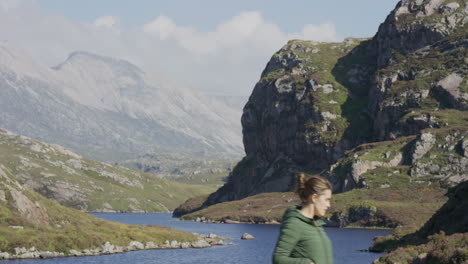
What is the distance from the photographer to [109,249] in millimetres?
138375

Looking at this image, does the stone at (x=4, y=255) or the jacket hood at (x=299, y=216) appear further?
the stone at (x=4, y=255)

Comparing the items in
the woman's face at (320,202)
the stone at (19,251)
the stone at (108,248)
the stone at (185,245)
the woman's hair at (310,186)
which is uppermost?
the woman's hair at (310,186)

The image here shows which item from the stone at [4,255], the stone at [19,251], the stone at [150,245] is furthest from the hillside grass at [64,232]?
the stone at [4,255]

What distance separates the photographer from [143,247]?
154000 mm

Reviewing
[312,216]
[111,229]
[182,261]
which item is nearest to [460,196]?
[182,261]

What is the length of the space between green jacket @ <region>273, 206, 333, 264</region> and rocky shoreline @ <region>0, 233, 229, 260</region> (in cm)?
11216

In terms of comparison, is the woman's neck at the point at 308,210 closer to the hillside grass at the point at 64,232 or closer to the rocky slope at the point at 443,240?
the rocky slope at the point at 443,240

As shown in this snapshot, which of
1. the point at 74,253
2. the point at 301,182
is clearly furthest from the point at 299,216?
the point at 74,253

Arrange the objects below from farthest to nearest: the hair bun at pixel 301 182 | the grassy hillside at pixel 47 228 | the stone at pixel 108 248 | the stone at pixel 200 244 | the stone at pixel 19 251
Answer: the stone at pixel 200 244 → the stone at pixel 108 248 → the grassy hillside at pixel 47 228 → the stone at pixel 19 251 → the hair bun at pixel 301 182

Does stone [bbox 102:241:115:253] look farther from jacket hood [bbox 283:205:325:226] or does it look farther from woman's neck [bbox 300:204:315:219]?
jacket hood [bbox 283:205:325:226]

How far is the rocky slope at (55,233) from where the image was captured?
12138 cm

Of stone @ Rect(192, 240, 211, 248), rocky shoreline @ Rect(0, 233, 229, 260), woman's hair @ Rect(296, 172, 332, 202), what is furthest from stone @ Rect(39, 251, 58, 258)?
woman's hair @ Rect(296, 172, 332, 202)

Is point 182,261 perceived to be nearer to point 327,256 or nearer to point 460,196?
point 460,196

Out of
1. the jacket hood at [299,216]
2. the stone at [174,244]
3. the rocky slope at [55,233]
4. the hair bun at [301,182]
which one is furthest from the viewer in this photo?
the stone at [174,244]
